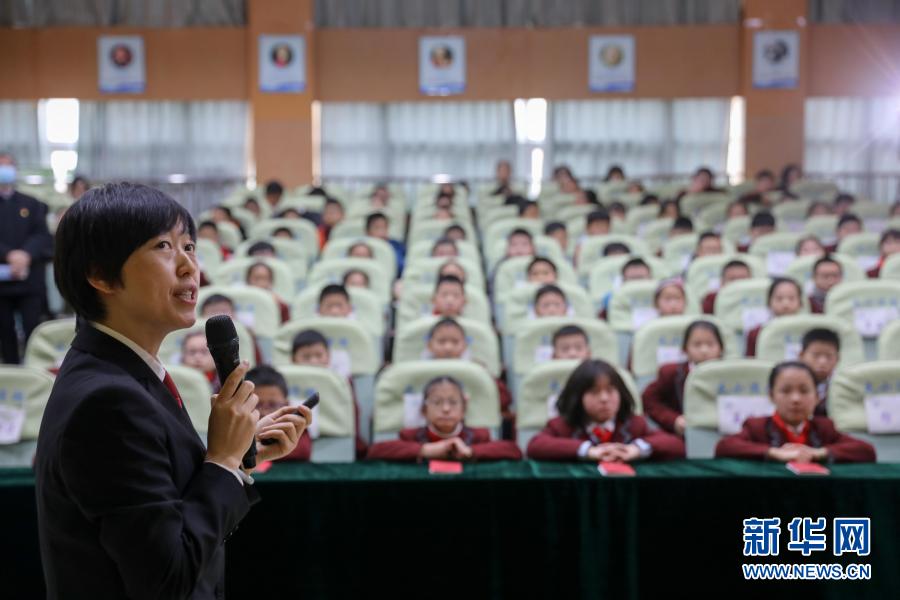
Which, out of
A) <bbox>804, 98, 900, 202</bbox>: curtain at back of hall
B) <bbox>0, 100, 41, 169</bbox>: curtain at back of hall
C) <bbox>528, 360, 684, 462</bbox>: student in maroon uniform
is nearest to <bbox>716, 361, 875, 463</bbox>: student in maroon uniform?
<bbox>528, 360, 684, 462</bbox>: student in maroon uniform

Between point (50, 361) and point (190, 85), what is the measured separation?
788cm

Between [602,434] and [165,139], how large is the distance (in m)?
9.78

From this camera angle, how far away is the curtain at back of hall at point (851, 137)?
37.9ft

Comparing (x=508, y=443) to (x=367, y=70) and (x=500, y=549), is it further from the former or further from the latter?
(x=367, y=70)

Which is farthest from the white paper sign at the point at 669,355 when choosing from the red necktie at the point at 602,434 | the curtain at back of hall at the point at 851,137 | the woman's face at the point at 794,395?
the curtain at back of hall at the point at 851,137

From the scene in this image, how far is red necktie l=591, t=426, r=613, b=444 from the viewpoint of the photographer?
333cm

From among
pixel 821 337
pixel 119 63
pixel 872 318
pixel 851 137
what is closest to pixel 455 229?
pixel 872 318

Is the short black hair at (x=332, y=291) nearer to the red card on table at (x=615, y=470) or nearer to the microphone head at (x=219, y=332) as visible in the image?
the red card on table at (x=615, y=470)

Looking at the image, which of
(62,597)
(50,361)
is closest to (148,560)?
(62,597)

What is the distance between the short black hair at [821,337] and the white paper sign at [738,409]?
2.07 feet

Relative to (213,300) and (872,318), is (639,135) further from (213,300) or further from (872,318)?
(213,300)

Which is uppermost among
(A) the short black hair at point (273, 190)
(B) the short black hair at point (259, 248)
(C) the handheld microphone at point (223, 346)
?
(A) the short black hair at point (273, 190)

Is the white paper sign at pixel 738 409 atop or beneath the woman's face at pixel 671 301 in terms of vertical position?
beneath

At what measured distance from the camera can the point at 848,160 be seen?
11664mm
